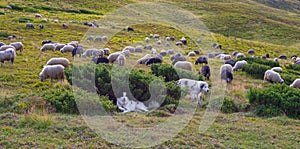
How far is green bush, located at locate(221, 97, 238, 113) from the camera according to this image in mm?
14492

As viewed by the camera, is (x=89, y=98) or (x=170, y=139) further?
(x=89, y=98)

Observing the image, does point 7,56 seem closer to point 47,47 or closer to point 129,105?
point 47,47

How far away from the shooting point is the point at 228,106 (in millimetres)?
14750

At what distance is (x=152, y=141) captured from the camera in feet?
32.5

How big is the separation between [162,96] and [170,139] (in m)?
4.58

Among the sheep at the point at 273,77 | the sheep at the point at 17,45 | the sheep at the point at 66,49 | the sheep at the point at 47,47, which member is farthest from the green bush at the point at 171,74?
the sheep at the point at 17,45

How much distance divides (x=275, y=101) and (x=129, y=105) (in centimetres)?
670

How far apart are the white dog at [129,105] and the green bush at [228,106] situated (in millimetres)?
3700

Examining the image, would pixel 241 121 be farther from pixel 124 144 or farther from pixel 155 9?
pixel 155 9

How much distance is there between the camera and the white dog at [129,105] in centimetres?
1362

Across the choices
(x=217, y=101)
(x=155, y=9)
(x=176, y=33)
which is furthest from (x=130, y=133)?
(x=155, y=9)

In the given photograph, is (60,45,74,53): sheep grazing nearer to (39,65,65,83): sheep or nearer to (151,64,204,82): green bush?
(39,65,65,83): sheep

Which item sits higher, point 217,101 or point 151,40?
point 217,101

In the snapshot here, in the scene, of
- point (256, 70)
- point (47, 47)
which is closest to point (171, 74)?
point (256, 70)
